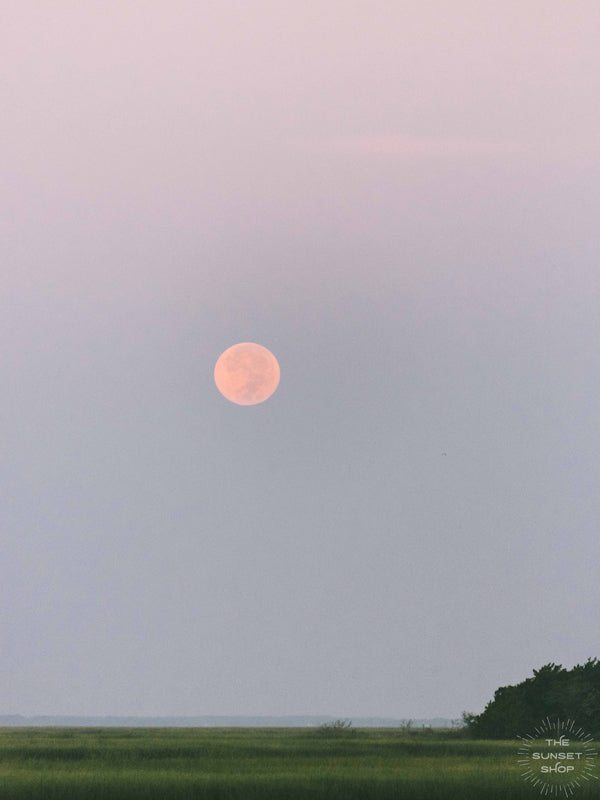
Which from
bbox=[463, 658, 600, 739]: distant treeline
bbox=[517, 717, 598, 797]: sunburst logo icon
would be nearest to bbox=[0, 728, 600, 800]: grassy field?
bbox=[517, 717, 598, 797]: sunburst logo icon

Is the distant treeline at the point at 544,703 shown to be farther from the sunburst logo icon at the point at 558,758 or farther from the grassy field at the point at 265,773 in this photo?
the grassy field at the point at 265,773

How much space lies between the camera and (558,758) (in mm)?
41812

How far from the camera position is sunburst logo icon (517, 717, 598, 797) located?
33.7 metres

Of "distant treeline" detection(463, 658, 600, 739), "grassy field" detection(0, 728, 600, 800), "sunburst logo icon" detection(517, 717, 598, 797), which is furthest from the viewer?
"distant treeline" detection(463, 658, 600, 739)

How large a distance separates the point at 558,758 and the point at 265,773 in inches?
463

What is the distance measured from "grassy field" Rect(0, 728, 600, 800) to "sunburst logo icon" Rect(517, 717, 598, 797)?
496 millimetres

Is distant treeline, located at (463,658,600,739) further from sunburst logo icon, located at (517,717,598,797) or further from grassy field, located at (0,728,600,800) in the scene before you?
grassy field, located at (0,728,600,800)

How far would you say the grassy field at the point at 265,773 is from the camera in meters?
32.1

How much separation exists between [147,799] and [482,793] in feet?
29.5

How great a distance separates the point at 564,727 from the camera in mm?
56094

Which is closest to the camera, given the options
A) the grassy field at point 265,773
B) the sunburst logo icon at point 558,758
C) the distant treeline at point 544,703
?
the grassy field at point 265,773

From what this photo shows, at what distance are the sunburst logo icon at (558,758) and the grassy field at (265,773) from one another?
1.63 ft

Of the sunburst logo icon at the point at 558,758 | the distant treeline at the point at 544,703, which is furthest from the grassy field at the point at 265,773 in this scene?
the distant treeline at the point at 544,703

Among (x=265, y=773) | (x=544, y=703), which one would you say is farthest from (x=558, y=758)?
(x=544, y=703)
